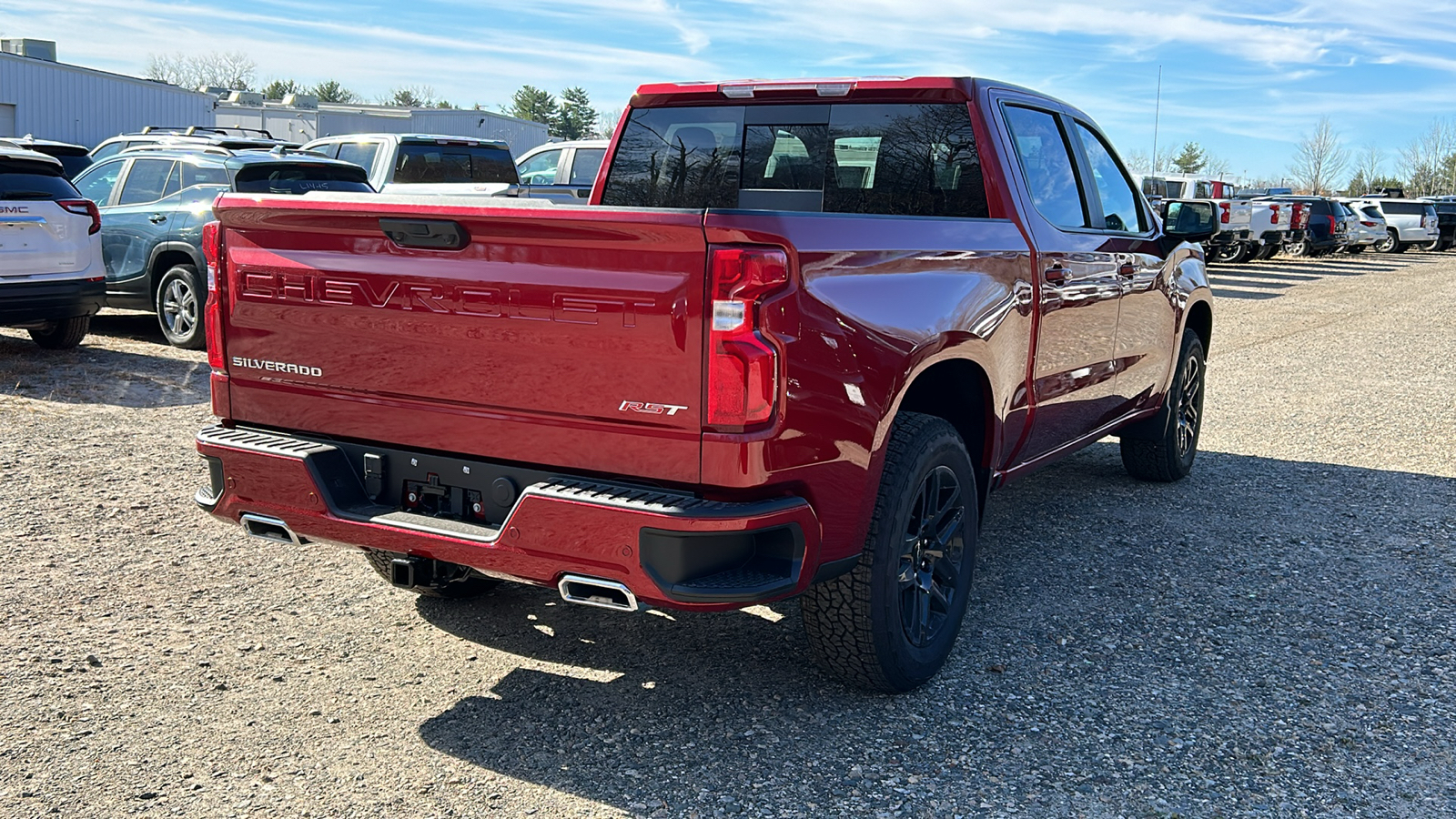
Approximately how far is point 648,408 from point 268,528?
1380mm

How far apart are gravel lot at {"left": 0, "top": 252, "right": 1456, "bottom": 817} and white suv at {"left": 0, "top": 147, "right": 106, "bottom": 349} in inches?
128

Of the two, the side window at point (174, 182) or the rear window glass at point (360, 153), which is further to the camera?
the rear window glass at point (360, 153)

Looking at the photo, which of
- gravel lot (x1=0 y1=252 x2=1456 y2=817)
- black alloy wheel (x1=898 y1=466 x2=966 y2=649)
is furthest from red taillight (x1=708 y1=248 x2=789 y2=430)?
gravel lot (x1=0 y1=252 x2=1456 y2=817)

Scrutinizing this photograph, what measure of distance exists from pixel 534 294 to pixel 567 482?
50cm

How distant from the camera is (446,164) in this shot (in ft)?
45.3

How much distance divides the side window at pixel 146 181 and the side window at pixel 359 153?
8.65 feet

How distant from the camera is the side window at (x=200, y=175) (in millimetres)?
10703

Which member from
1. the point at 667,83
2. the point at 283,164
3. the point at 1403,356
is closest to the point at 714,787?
the point at 667,83

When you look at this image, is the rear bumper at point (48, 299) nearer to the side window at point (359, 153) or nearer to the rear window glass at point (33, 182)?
the rear window glass at point (33, 182)

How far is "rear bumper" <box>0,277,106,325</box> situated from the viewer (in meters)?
9.17

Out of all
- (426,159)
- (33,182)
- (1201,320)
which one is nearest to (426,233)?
(1201,320)

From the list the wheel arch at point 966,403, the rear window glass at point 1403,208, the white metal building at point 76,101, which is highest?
the white metal building at point 76,101

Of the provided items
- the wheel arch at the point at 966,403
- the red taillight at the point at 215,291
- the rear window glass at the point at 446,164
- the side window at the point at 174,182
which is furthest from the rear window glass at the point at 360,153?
the wheel arch at the point at 966,403

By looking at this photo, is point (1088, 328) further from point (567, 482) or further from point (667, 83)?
point (567, 482)
